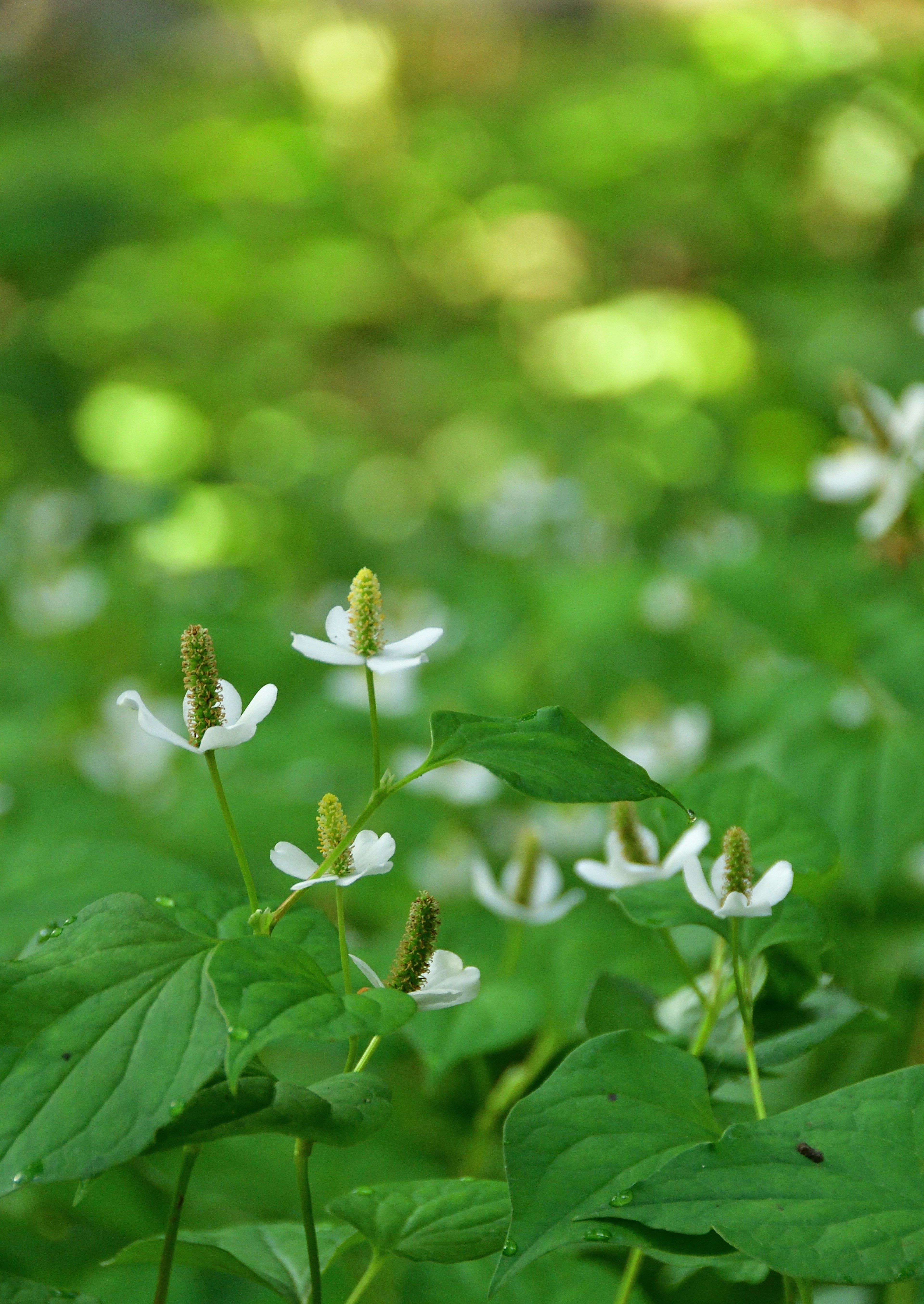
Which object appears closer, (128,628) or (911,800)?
(911,800)

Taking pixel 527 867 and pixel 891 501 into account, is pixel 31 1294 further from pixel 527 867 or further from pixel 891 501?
pixel 891 501

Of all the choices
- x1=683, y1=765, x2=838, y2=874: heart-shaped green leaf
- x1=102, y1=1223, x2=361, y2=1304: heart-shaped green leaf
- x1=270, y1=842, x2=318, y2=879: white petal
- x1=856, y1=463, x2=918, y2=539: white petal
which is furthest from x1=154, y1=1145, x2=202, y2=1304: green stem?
x1=856, y1=463, x2=918, y2=539: white petal

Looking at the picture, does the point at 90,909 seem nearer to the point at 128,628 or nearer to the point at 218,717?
the point at 218,717

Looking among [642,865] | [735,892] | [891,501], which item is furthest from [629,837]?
[891,501]

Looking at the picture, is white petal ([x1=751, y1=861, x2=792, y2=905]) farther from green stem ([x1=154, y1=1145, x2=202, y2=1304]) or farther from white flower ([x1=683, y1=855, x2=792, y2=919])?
green stem ([x1=154, y1=1145, x2=202, y2=1304])

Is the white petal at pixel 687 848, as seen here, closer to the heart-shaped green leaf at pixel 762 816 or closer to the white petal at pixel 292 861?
the heart-shaped green leaf at pixel 762 816

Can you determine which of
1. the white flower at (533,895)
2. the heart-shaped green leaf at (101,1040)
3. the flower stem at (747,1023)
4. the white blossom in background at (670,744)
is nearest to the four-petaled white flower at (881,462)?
the white blossom in background at (670,744)

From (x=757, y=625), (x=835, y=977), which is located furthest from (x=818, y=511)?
(x=835, y=977)

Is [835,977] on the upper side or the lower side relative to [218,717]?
lower
